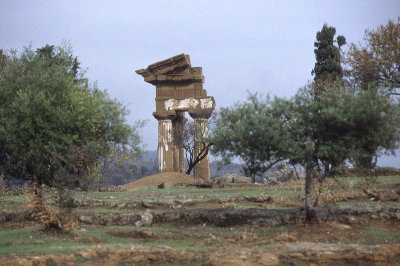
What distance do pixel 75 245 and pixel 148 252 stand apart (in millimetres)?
2508

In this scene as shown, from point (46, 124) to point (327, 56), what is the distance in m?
28.6

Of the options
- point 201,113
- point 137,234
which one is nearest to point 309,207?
point 137,234

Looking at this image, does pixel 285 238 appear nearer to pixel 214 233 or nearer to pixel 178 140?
pixel 214 233

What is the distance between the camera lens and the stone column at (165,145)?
3728 centimetres

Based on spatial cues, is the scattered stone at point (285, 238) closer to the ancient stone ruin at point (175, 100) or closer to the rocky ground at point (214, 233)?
the rocky ground at point (214, 233)

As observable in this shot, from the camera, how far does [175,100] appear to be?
A: 3700cm

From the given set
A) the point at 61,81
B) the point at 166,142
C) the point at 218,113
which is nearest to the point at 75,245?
the point at 61,81

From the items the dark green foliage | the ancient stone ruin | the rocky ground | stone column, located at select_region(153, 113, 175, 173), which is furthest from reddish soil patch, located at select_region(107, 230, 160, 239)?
the dark green foliage

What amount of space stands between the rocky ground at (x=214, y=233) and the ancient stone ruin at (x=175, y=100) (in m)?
16.5

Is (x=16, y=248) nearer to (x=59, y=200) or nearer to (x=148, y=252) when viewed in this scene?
(x=59, y=200)

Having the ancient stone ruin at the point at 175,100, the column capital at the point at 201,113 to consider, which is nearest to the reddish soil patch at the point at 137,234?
the ancient stone ruin at the point at 175,100

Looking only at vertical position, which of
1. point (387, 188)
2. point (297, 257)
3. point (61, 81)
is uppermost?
point (61, 81)

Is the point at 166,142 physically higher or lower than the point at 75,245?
higher

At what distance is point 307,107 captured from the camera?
14289mm
